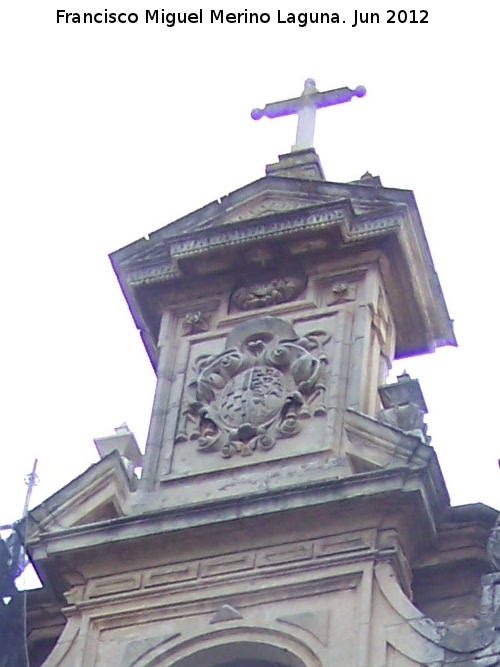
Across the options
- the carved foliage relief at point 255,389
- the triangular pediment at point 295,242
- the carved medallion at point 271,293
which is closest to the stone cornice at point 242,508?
the carved foliage relief at point 255,389

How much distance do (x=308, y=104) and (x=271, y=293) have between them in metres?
3.63

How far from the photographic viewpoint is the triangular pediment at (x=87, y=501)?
71.3 ft

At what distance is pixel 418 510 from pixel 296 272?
156 inches

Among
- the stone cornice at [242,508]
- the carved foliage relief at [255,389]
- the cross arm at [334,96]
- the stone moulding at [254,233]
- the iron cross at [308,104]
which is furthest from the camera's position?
the cross arm at [334,96]

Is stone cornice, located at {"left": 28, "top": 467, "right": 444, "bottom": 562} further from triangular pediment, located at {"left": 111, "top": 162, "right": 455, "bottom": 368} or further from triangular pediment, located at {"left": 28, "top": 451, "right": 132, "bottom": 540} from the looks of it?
triangular pediment, located at {"left": 111, "top": 162, "right": 455, "bottom": 368}

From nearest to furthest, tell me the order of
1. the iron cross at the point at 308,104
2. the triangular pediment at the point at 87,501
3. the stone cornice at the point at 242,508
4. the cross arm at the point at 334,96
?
the stone cornice at the point at 242,508, the triangular pediment at the point at 87,501, the iron cross at the point at 308,104, the cross arm at the point at 334,96

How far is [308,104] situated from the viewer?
87.3 ft

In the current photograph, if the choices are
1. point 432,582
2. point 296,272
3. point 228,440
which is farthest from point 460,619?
point 296,272

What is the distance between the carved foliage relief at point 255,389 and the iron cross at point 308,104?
376 cm

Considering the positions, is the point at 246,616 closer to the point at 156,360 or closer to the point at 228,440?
the point at 228,440

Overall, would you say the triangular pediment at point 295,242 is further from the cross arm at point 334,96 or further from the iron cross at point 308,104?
the cross arm at point 334,96

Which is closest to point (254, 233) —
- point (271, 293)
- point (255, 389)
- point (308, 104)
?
point (271, 293)

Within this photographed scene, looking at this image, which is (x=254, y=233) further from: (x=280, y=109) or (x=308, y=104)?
(x=280, y=109)

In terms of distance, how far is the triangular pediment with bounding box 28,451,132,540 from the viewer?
21.7 meters
